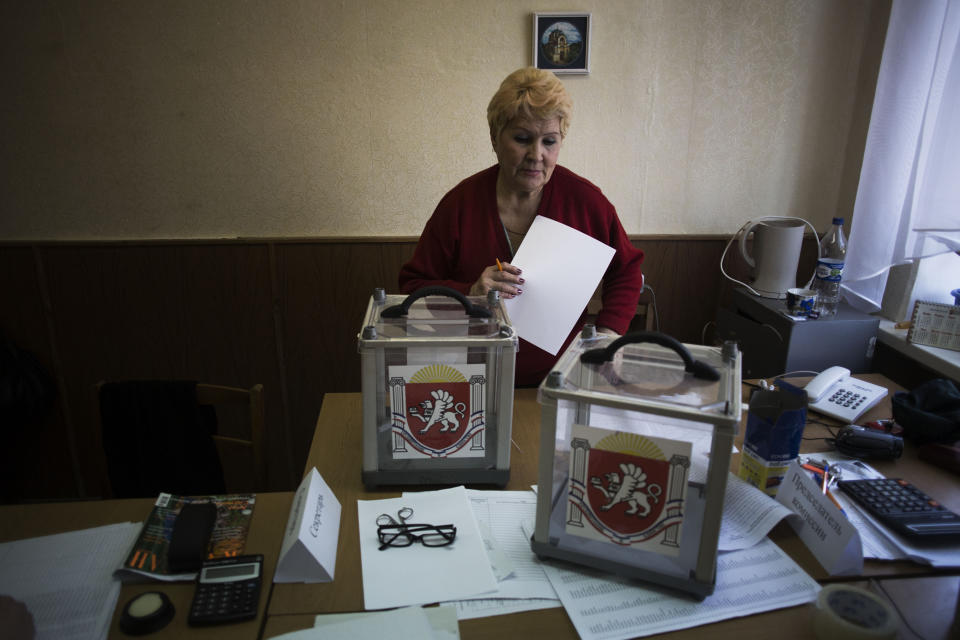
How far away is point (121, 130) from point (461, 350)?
1.94 metres

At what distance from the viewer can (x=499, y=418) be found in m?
1.18

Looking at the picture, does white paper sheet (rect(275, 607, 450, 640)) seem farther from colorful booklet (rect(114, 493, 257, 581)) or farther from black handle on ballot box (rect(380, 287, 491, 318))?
black handle on ballot box (rect(380, 287, 491, 318))

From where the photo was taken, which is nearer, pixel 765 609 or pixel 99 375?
pixel 765 609

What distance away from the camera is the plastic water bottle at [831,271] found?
2223mm

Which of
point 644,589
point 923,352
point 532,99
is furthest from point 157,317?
point 923,352

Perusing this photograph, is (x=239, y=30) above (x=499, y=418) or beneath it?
above

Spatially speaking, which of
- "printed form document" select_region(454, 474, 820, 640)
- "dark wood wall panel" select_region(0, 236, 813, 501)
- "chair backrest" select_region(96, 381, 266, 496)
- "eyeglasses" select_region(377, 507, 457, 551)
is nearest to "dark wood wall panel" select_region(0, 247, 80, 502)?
"dark wood wall panel" select_region(0, 236, 813, 501)

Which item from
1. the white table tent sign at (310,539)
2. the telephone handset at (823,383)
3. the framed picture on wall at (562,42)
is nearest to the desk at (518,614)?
the white table tent sign at (310,539)

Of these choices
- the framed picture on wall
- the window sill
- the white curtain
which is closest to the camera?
the window sill

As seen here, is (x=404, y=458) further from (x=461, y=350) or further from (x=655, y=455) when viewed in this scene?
(x=655, y=455)

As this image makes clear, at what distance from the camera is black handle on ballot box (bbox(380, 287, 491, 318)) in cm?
120

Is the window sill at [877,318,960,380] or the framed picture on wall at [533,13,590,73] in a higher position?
the framed picture on wall at [533,13,590,73]

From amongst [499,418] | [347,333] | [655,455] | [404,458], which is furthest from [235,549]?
[347,333]

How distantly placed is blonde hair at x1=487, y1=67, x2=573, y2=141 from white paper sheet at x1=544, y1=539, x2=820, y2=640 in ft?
3.55
